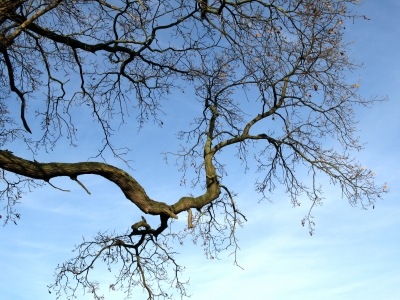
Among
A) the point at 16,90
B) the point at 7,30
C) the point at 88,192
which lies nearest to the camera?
the point at 88,192

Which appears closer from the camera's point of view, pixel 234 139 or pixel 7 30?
pixel 7 30

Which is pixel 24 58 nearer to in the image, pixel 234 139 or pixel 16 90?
pixel 16 90

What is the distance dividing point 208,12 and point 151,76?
68.9 inches

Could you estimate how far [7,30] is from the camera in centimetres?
638

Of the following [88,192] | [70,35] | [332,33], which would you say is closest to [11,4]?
[70,35]

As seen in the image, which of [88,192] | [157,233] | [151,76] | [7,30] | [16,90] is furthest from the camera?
[151,76]

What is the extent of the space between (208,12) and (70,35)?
2.18 meters

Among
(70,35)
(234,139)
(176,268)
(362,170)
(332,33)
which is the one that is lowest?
(176,268)

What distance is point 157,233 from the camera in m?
6.86

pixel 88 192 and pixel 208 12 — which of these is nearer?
pixel 88 192

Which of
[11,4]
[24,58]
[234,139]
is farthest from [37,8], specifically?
[234,139]

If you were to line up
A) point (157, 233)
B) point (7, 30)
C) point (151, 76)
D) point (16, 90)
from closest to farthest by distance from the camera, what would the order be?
point (7, 30), point (157, 233), point (16, 90), point (151, 76)

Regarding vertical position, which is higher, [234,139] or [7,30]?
[7,30]

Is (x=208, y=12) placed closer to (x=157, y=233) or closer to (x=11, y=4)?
(x=11, y=4)
